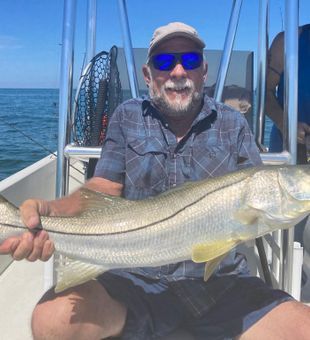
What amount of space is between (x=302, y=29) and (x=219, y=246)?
7.59 feet

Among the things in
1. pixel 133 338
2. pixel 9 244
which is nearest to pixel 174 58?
pixel 9 244

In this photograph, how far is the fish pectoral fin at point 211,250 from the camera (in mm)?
1970

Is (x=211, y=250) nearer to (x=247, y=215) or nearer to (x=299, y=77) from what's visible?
(x=247, y=215)

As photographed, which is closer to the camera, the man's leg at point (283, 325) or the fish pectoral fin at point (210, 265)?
the fish pectoral fin at point (210, 265)

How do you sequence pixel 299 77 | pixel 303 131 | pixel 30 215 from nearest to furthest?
pixel 30 215 < pixel 303 131 < pixel 299 77

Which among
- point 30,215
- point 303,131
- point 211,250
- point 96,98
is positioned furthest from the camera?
point 96,98

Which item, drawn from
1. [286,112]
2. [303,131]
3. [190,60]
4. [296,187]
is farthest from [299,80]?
[296,187]

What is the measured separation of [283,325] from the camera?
7.25 feet

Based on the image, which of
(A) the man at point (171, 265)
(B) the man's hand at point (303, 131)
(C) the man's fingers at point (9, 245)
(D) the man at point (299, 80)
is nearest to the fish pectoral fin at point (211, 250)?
(A) the man at point (171, 265)

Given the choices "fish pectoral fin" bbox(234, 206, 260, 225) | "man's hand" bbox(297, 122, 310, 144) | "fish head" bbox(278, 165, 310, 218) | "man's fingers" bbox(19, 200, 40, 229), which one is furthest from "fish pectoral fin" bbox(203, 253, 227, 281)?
"man's hand" bbox(297, 122, 310, 144)

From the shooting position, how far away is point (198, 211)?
6.68 ft

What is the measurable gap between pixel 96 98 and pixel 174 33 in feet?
4.21

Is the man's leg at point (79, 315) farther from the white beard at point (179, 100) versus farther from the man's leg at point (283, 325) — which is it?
the white beard at point (179, 100)

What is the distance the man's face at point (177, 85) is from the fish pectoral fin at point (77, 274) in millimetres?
985
